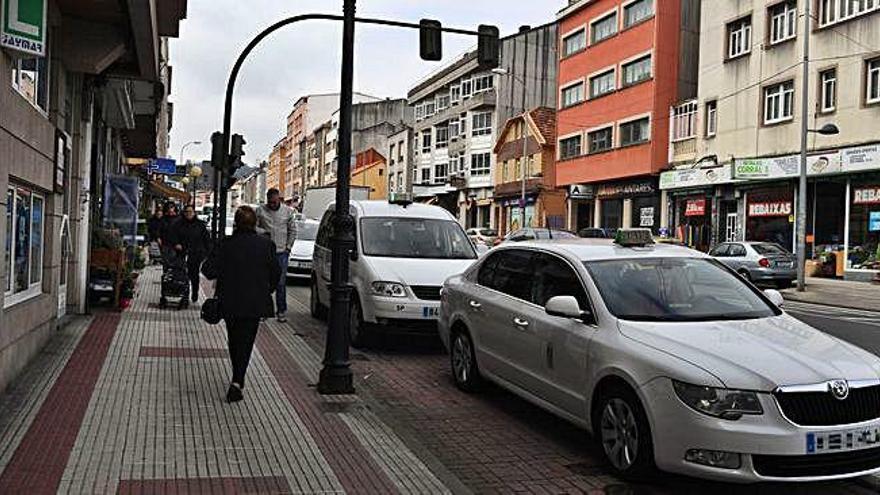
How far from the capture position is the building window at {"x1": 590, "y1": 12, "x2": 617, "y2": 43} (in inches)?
1700

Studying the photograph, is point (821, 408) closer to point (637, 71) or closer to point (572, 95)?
point (637, 71)

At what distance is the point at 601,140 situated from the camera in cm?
4400

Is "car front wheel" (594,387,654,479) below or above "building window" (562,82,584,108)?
below

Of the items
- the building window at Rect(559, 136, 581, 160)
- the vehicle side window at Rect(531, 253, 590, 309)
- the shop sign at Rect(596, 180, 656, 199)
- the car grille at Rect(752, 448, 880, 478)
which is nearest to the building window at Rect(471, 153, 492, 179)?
the building window at Rect(559, 136, 581, 160)

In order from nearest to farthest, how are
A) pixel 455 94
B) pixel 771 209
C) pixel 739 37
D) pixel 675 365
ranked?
pixel 675 365
pixel 771 209
pixel 739 37
pixel 455 94

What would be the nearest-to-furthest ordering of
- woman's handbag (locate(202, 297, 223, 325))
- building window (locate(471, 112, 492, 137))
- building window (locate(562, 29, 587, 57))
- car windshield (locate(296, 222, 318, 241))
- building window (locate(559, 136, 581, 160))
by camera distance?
woman's handbag (locate(202, 297, 223, 325)), car windshield (locate(296, 222, 318, 241)), building window (locate(562, 29, 587, 57)), building window (locate(559, 136, 581, 160)), building window (locate(471, 112, 492, 137))

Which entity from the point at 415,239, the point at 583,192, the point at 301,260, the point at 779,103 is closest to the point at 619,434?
the point at 415,239

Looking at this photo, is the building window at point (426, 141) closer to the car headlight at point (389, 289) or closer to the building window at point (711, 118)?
the building window at point (711, 118)

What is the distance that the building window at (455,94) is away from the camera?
2563 inches

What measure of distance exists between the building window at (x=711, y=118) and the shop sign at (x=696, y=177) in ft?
5.55

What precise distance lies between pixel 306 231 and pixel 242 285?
1380 cm

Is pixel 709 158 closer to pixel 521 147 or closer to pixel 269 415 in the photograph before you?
pixel 521 147

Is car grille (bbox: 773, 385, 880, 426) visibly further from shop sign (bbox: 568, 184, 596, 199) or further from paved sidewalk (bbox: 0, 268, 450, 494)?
shop sign (bbox: 568, 184, 596, 199)

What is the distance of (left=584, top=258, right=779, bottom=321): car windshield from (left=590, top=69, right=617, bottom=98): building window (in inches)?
1480
